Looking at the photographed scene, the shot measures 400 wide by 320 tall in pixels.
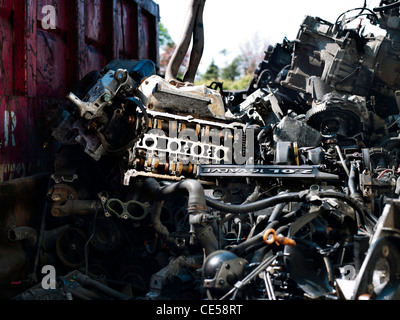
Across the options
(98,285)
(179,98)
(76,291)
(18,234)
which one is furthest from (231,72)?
(76,291)

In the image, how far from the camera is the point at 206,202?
134 inches

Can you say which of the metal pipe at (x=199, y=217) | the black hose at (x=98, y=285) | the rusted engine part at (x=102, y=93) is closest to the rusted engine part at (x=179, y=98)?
the rusted engine part at (x=102, y=93)

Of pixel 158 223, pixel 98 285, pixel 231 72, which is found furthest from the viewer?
pixel 231 72

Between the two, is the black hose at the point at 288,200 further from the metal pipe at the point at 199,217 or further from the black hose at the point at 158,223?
the black hose at the point at 158,223

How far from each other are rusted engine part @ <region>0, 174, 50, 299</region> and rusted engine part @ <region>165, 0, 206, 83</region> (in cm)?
210

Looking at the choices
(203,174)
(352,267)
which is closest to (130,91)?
(203,174)

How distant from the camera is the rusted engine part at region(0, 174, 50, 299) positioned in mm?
3258

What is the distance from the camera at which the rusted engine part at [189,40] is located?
5164 millimetres

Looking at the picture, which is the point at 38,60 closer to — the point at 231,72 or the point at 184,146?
the point at 184,146

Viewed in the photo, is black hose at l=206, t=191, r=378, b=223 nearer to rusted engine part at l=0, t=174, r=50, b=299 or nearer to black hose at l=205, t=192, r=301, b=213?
black hose at l=205, t=192, r=301, b=213

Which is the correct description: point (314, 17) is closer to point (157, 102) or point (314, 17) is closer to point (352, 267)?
point (157, 102)

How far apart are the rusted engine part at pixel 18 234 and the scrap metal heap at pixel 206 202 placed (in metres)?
0.10

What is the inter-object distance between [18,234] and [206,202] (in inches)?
52.8

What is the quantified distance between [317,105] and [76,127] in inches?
111
